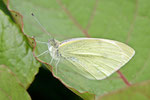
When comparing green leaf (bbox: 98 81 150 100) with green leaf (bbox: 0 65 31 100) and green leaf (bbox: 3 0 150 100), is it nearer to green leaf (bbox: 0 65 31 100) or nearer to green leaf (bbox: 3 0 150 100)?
green leaf (bbox: 0 65 31 100)

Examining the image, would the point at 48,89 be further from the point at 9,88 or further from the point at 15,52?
the point at 9,88

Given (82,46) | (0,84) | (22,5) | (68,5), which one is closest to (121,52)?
(82,46)

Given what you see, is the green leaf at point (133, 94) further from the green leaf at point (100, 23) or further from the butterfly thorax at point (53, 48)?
the butterfly thorax at point (53, 48)

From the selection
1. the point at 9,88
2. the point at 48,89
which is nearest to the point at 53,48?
the point at 48,89

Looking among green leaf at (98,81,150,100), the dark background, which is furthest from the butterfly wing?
green leaf at (98,81,150,100)

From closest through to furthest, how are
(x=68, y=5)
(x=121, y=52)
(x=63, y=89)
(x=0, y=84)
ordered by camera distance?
(x=0, y=84)
(x=63, y=89)
(x=68, y=5)
(x=121, y=52)

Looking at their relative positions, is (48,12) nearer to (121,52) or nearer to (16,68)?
(16,68)
